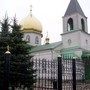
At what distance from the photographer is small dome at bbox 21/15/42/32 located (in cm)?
3550

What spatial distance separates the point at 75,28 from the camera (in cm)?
3080

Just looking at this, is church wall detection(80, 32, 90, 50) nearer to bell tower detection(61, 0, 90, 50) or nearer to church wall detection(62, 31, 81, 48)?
bell tower detection(61, 0, 90, 50)

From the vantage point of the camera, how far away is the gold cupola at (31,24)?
35531 millimetres

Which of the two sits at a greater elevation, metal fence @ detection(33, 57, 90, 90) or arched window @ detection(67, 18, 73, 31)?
arched window @ detection(67, 18, 73, 31)

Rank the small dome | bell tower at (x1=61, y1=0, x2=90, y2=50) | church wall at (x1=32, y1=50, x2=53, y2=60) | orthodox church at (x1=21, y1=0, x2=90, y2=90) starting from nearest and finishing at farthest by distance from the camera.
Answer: orthodox church at (x1=21, y1=0, x2=90, y2=90) → bell tower at (x1=61, y1=0, x2=90, y2=50) → church wall at (x1=32, y1=50, x2=53, y2=60) → the small dome

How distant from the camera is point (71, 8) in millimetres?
31984

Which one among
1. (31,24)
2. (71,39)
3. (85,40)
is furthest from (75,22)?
(31,24)

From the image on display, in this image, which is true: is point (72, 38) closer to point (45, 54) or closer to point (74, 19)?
point (74, 19)

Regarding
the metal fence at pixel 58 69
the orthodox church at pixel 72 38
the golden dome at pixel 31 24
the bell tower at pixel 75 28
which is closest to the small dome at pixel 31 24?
the golden dome at pixel 31 24

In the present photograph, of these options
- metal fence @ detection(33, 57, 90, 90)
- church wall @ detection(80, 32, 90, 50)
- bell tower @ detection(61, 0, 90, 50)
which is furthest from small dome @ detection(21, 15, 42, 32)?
metal fence @ detection(33, 57, 90, 90)

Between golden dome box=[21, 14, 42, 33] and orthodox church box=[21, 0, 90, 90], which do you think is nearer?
orthodox church box=[21, 0, 90, 90]

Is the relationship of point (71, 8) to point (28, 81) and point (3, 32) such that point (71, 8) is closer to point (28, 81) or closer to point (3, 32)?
point (3, 32)

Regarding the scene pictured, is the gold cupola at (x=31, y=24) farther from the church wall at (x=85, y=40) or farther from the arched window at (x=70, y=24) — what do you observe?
the church wall at (x=85, y=40)

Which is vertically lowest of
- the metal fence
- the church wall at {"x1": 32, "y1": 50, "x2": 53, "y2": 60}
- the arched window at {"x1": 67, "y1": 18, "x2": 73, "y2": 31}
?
the metal fence
